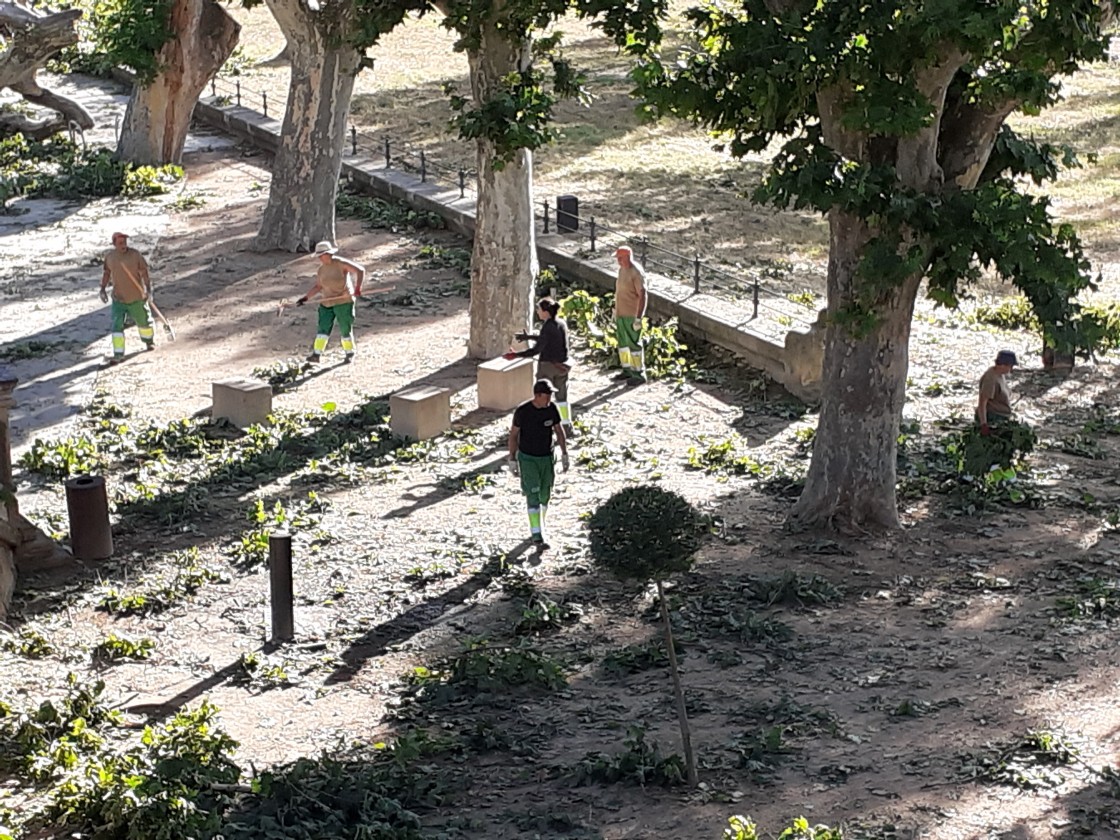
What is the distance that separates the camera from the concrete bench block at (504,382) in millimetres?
18297

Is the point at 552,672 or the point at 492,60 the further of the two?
the point at 492,60

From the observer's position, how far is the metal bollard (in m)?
12.7

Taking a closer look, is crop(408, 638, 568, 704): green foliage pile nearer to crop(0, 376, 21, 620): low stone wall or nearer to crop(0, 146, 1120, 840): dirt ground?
crop(0, 146, 1120, 840): dirt ground

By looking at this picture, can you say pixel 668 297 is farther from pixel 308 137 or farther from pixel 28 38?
pixel 28 38

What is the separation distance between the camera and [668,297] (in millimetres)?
21016

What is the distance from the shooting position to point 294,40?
2455cm

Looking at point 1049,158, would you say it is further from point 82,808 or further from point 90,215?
point 90,215

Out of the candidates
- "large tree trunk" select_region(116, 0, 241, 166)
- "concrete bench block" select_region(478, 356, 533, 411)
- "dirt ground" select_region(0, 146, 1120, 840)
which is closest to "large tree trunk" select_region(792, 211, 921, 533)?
"dirt ground" select_region(0, 146, 1120, 840)

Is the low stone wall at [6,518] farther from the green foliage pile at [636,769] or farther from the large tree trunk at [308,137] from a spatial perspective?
the large tree trunk at [308,137]

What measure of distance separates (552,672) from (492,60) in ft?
30.3

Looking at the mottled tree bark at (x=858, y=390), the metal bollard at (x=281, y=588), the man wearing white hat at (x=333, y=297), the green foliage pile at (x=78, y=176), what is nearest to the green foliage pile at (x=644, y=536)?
the metal bollard at (x=281, y=588)

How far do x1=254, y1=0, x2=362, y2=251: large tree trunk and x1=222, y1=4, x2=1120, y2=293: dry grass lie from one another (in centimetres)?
282

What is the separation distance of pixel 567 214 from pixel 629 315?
559 cm

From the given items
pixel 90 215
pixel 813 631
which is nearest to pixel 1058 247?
pixel 813 631
